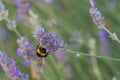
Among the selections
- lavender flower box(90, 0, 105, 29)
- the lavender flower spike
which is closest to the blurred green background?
the lavender flower spike

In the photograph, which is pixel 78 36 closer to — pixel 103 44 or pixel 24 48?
pixel 103 44

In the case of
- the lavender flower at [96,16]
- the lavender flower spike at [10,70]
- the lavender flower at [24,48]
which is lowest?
the lavender flower spike at [10,70]

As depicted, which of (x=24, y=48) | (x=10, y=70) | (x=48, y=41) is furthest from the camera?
(x=24, y=48)

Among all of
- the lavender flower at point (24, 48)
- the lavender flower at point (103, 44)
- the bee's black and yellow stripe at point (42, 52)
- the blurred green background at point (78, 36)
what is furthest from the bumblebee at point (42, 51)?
the lavender flower at point (103, 44)

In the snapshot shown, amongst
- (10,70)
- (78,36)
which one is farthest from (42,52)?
Answer: (78,36)

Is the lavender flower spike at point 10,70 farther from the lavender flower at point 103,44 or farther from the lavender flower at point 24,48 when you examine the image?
the lavender flower at point 103,44

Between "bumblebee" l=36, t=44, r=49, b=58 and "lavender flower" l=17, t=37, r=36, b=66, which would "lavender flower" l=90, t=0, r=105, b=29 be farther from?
"lavender flower" l=17, t=37, r=36, b=66

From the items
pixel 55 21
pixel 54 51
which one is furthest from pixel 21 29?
pixel 54 51

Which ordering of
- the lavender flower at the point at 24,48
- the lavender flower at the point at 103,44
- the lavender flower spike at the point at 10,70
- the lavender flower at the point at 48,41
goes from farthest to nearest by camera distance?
the lavender flower at the point at 103,44 < the lavender flower at the point at 24,48 < the lavender flower spike at the point at 10,70 < the lavender flower at the point at 48,41
